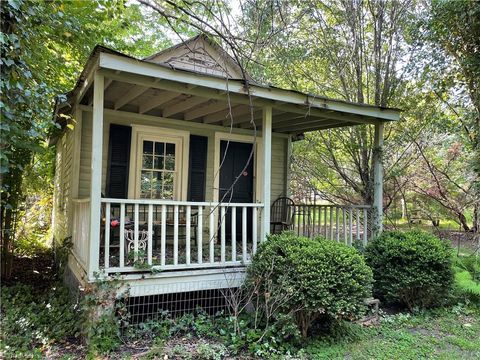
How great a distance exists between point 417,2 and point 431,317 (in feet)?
21.8

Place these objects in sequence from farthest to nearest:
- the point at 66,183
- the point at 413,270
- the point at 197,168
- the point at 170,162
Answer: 1. the point at 66,183
2. the point at 197,168
3. the point at 170,162
4. the point at 413,270

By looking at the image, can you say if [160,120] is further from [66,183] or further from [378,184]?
[378,184]

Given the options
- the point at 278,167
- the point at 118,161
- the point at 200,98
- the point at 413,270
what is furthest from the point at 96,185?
the point at 278,167

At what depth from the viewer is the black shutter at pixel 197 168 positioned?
239 inches

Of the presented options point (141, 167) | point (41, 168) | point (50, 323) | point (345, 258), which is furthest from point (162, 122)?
point (41, 168)

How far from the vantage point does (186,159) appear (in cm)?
601

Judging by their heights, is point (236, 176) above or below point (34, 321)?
above

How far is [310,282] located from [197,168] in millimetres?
3237

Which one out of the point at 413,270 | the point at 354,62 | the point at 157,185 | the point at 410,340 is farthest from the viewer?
the point at 354,62

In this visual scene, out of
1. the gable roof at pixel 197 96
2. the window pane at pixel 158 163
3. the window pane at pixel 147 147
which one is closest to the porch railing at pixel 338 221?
the gable roof at pixel 197 96

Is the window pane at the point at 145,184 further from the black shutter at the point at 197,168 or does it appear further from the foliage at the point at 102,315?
the foliage at the point at 102,315

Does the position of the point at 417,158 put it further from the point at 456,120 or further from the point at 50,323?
the point at 50,323

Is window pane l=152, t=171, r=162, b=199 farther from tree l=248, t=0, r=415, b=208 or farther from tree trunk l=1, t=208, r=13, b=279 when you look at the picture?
tree l=248, t=0, r=415, b=208

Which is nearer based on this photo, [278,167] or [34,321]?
[34,321]
